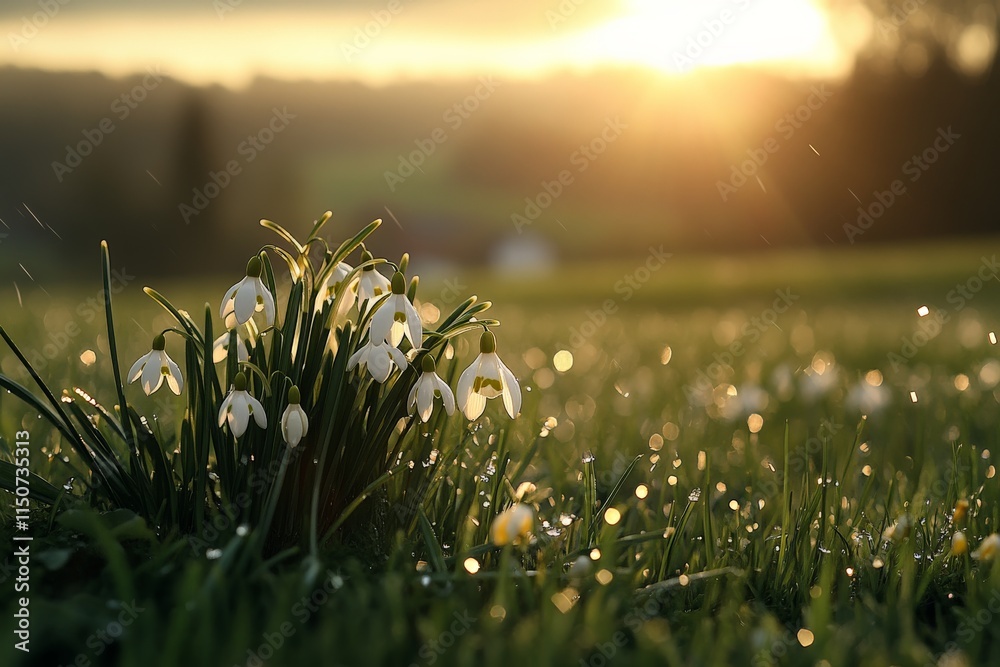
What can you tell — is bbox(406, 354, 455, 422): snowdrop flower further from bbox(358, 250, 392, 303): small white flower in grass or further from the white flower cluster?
bbox(358, 250, 392, 303): small white flower in grass

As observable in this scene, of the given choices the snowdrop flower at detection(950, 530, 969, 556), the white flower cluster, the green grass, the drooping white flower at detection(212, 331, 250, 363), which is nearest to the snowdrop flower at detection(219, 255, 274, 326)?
the white flower cluster

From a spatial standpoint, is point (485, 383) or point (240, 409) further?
point (485, 383)

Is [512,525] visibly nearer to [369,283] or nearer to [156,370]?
[369,283]

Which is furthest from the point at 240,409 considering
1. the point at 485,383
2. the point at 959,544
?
the point at 959,544

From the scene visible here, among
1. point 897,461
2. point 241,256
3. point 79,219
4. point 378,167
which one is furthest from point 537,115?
point 897,461

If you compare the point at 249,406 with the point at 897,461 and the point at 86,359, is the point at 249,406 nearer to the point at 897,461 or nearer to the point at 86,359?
the point at 86,359
